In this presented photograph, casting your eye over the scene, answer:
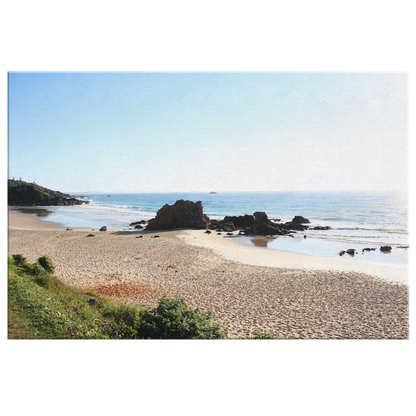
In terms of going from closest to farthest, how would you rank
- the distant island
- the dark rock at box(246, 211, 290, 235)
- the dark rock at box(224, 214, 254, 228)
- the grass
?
the grass < the distant island < the dark rock at box(246, 211, 290, 235) < the dark rock at box(224, 214, 254, 228)

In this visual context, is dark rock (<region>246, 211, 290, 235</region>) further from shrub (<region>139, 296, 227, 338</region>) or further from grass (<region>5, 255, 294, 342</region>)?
shrub (<region>139, 296, 227, 338</region>)

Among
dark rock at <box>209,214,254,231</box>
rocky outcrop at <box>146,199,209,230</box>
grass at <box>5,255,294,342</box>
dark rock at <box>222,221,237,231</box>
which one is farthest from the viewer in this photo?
dark rock at <box>209,214,254,231</box>

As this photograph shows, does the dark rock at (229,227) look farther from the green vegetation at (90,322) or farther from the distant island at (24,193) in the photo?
the green vegetation at (90,322)

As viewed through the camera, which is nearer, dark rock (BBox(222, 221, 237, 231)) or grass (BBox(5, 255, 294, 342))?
grass (BBox(5, 255, 294, 342))

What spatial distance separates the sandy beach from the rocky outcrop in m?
9.74

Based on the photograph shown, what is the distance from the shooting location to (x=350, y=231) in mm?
23797

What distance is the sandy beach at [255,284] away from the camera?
612 centimetres

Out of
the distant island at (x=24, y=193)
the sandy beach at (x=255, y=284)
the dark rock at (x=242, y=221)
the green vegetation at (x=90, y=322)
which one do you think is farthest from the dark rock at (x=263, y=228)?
the green vegetation at (x=90, y=322)

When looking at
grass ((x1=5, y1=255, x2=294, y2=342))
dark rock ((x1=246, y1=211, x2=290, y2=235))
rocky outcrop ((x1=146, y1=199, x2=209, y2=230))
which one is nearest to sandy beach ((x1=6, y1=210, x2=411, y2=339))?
grass ((x1=5, y1=255, x2=294, y2=342))

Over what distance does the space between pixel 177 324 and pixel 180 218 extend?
22178 mm

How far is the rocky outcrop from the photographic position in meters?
26.0

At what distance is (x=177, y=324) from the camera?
4395 millimetres
